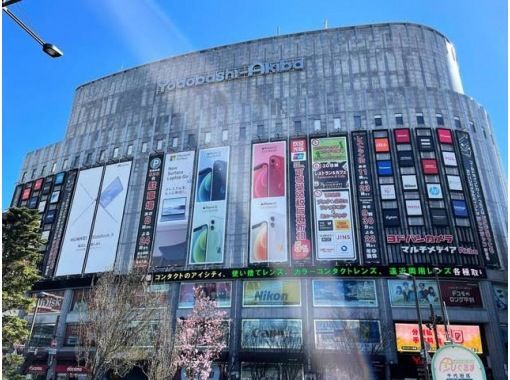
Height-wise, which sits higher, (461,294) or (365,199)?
(365,199)

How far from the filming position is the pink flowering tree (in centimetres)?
3212

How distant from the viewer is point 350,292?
37438 mm

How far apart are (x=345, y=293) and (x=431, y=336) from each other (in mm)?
8445

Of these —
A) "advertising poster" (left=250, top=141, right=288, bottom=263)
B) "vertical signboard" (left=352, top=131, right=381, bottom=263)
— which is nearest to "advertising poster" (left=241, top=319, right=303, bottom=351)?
"advertising poster" (left=250, top=141, right=288, bottom=263)

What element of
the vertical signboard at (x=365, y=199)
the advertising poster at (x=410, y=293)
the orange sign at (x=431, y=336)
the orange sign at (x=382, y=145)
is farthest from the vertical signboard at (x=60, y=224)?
the orange sign at (x=382, y=145)

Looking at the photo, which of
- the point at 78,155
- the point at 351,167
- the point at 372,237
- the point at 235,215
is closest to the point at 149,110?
the point at 78,155

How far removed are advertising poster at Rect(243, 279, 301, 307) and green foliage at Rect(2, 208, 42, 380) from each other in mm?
20956

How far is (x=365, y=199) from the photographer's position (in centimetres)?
4159

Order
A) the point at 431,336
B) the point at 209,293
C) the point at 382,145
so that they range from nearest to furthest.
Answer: the point at 431,336 → the point at 209,293 → the point at 382,145

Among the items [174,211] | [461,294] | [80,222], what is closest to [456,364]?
[461,294]

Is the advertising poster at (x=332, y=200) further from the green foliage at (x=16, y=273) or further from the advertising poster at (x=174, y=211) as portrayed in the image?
the green foliage at (x=16, y=273)

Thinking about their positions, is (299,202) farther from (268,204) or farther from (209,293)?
(209,293)

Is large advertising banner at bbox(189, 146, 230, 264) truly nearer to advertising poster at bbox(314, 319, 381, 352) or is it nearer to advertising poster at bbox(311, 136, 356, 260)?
advertising poster at bbox(311, 136, 356, 260)

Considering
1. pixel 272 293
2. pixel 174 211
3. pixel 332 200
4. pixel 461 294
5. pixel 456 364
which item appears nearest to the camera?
pixel 456 364
